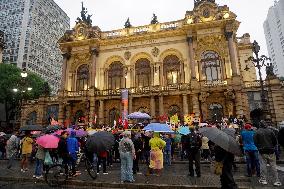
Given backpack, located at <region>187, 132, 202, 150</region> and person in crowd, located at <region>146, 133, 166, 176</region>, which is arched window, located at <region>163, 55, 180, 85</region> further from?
backpack, located at <region>187, 132, 202, 150</region>

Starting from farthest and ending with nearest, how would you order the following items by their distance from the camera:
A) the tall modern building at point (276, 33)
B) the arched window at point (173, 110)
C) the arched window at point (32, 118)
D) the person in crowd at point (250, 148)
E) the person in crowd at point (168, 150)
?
the tall modern building at point (276, 33) < the arched window at point (32, 118) < the arched window at point (173, 110) < the person in crowd at point (168, 150) < the person in crowd at point (250, 148)

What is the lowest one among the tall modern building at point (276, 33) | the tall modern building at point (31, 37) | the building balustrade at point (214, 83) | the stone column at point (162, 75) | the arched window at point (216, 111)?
the arched window at point (216, 111)

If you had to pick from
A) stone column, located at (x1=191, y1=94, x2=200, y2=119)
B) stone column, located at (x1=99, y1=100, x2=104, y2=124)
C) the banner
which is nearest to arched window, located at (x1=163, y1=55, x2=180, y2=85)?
stone column, located at (x1=191, y1=94, x2=200, y2=119)

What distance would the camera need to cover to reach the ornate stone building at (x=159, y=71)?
85.9 feet

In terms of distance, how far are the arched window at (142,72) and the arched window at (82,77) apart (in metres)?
6.52

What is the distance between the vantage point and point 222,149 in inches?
261

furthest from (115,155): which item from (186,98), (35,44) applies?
(35,44)

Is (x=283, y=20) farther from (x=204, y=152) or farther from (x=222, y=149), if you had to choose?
(x=222, y=149)

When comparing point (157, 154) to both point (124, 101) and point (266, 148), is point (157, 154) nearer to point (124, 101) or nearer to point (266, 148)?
point (266, 148)

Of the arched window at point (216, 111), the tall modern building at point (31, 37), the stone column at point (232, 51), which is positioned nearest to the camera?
the stone column at point (232, 51)

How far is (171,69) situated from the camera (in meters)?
29.1

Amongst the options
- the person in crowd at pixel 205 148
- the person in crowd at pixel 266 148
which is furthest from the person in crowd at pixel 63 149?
the person in crowd at pixel 205 148

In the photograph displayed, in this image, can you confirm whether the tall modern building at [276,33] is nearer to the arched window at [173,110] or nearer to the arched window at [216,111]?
the arched window at [216,111]

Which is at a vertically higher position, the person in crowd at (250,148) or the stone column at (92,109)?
the stone column at (92,109)
